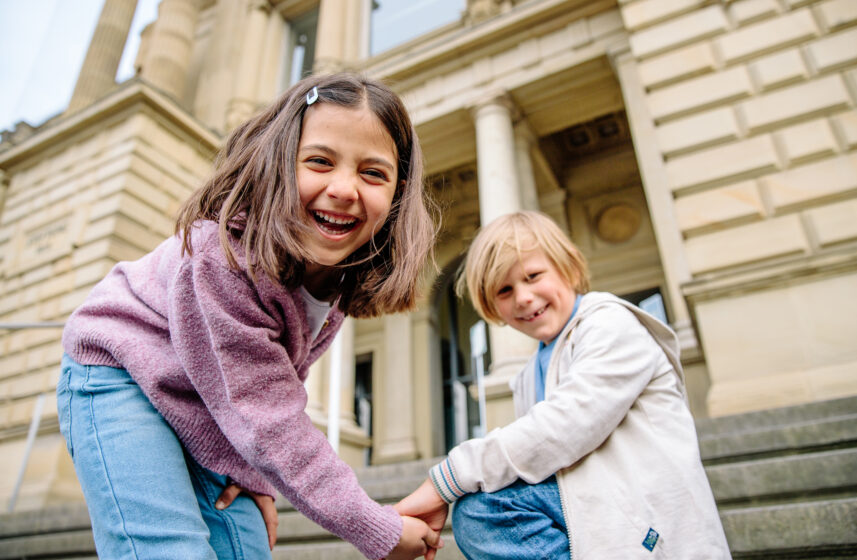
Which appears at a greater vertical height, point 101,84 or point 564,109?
point 101,84

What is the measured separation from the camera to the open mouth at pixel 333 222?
143 cm

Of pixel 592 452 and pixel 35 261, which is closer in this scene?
pixel 592 452

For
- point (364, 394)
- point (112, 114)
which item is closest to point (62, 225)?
point (112, 114)

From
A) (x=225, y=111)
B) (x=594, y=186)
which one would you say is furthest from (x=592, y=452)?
(x=225, y=111)

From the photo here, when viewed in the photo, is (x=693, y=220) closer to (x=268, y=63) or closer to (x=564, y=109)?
(x=564, y=109)

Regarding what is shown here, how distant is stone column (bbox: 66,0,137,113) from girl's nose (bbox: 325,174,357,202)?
1298cm

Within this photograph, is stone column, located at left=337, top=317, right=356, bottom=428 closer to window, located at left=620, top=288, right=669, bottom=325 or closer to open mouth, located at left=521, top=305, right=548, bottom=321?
window, located at left=620, top=288, right=669, bottom=325

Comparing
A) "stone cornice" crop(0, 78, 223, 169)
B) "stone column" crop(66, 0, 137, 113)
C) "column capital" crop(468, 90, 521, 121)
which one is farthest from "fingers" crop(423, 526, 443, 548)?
"stone column" crop(66, 0, 137, 113)

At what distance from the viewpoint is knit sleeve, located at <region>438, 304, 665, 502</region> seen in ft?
4.53

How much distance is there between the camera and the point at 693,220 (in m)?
5.04

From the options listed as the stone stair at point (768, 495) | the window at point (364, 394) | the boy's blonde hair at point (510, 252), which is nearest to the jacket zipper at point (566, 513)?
the boy's blonde hair at point (510, 252)

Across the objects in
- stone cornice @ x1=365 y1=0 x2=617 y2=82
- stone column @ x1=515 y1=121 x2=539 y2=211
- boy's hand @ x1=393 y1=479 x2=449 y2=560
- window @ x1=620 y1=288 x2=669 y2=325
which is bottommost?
boy's hand @ x1=393 y1=479 x2=449 y2=560

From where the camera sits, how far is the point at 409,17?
11.1m

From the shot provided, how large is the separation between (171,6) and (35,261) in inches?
280
